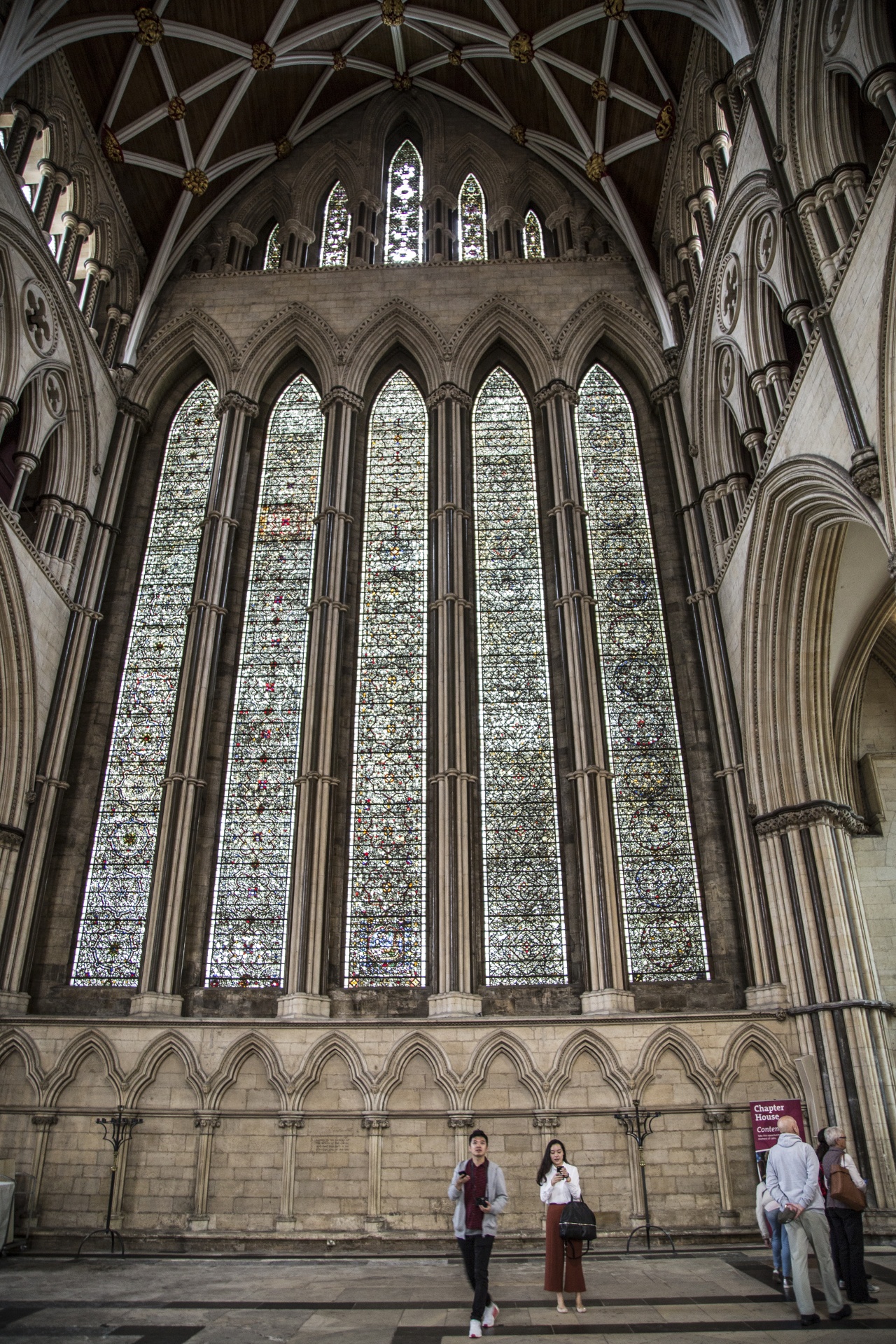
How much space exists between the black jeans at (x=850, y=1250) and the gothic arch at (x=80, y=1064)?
7.65 metres

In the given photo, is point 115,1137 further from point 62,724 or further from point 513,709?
point 513,709

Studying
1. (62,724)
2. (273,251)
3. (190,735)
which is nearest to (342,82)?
(273,251)

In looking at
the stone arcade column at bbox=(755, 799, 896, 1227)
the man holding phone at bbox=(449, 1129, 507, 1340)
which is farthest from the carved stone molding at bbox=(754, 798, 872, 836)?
the man holding phone at bbox=(449, 1129, 507, 1340)

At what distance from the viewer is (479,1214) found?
564 cm

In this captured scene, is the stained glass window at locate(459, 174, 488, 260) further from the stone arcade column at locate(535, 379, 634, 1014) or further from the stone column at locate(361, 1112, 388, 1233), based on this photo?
the stone column at locate(361, 1112, 388, 1233)

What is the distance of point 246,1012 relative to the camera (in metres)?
11.7

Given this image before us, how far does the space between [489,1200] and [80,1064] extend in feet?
22.8

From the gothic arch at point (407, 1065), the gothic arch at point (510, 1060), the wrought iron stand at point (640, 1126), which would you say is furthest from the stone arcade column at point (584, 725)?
the gothic arch at point (407, 1065)

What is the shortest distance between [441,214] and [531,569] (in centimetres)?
743

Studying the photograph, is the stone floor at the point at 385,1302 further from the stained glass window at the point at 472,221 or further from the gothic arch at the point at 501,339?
the stained glass window at the point at 472,221

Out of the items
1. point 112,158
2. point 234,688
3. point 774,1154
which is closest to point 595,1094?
point 774,1154

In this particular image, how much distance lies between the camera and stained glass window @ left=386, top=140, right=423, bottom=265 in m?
17.1

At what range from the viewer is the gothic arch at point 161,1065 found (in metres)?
10.7

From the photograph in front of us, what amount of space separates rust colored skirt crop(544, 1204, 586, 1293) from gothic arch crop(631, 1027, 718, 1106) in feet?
14.7
